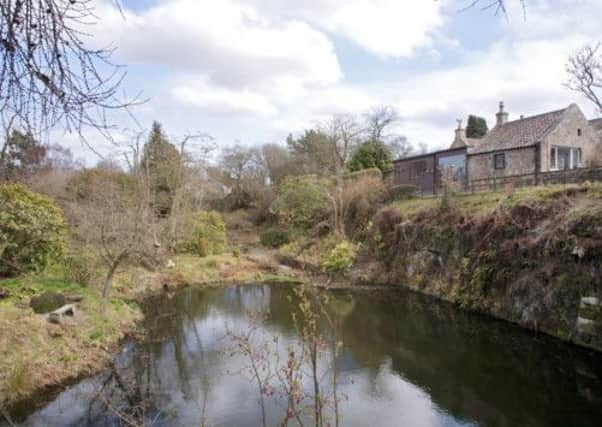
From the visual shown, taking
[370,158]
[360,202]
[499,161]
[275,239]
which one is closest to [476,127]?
[370,158]

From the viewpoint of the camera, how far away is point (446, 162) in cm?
2364

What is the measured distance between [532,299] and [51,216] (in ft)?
44.2

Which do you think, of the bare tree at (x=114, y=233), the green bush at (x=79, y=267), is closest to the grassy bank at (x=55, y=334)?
the green bush at (x=79, y=267)

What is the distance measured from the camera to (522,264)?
11.4m

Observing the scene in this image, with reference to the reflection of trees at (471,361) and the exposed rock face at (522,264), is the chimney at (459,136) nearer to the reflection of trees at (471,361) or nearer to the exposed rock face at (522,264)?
the exposed rock face at (522,264)

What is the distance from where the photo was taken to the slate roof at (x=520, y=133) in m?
20.0

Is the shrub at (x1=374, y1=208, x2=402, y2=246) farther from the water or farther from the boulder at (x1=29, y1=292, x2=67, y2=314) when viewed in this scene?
the boulder at (x1=29, y1=292, x2=67, y2=314)

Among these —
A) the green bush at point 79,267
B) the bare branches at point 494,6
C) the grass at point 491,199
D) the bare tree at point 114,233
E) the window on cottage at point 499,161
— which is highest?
the window on cottage at point 499,161

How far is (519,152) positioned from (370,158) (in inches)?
384

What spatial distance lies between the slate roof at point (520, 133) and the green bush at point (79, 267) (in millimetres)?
19672

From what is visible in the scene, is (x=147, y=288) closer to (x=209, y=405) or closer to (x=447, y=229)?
(x=209, y=405)

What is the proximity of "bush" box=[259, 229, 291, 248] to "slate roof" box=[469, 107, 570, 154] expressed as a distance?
38.3 feet

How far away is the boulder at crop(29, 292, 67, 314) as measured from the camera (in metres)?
8.98

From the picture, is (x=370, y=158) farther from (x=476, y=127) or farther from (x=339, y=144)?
(x=476, y=127)
